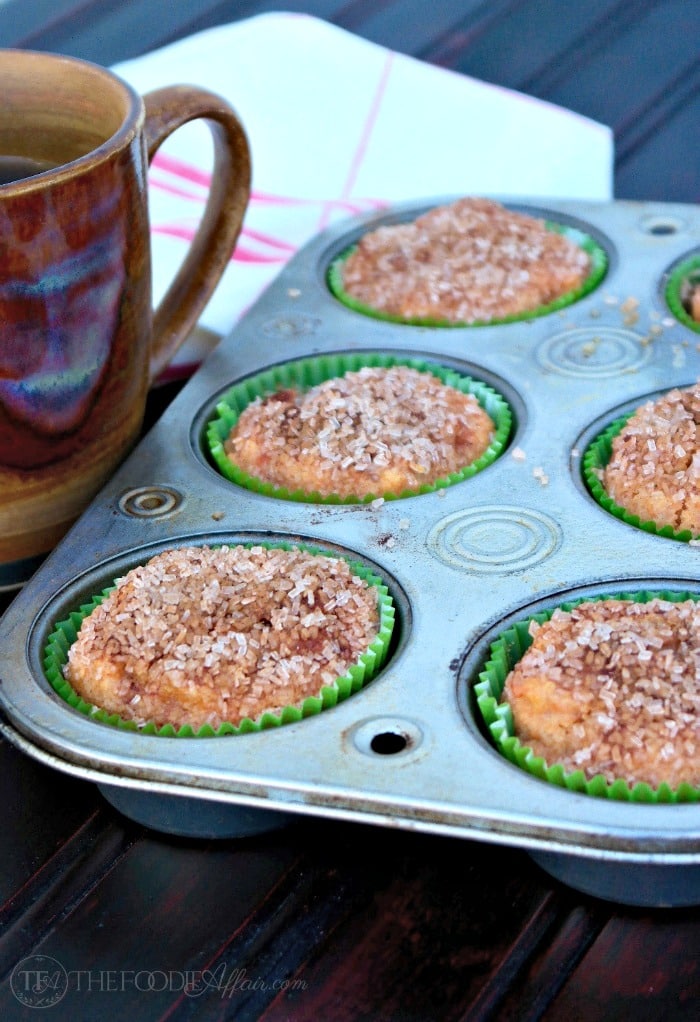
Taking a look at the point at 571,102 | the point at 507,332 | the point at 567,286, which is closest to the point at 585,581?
the point at 507,332

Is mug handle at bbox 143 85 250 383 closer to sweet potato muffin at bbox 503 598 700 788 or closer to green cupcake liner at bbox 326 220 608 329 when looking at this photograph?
green cupcake liner at bbox 326 220 608 329

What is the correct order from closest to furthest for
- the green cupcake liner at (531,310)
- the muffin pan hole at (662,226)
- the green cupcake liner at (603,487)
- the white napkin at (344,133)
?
the green cupcake liner at (603,487) → the green cupcake liner at (531,310) → the muffin pan hole at (662,226) → the white napkin at (344,133)

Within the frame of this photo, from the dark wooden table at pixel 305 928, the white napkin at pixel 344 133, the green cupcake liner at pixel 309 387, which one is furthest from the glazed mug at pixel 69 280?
the white napkin at pixel 344 133

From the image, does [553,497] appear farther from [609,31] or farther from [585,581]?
[609,31]

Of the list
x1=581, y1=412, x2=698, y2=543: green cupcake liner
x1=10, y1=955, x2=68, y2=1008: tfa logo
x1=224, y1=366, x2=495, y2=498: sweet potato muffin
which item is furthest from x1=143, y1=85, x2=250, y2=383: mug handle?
x1=10, y1=955, x2=68, y2=1008: tfa logo

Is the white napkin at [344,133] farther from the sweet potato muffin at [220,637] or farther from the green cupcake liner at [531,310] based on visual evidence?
the sweet potato muffin at [220,637]

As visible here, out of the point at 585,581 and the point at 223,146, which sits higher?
the point at 223,146

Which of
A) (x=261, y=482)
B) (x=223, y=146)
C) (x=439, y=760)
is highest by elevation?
(x=223, y=146)
